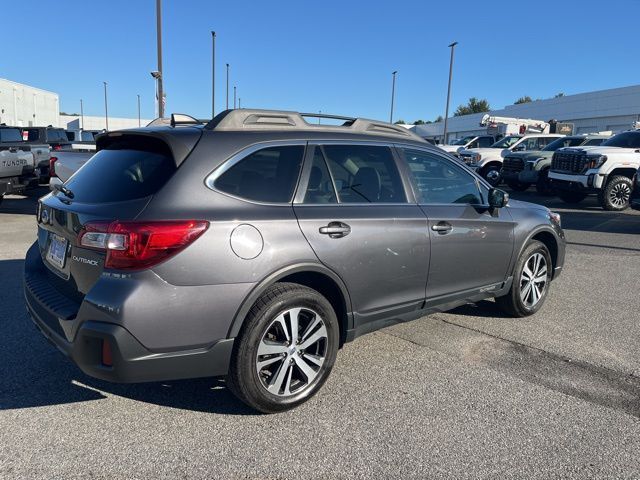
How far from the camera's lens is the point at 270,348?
318 centimetres

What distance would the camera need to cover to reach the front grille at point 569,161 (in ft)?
44.5

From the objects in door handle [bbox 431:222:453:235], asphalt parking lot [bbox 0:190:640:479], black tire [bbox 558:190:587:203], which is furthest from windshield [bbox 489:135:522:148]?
door handle [bbox 431:222:453:235]

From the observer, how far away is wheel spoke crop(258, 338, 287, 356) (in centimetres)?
313

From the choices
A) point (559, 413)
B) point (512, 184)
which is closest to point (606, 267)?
point (559, 413)

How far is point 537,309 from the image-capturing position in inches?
211

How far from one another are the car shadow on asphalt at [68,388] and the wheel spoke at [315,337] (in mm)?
513

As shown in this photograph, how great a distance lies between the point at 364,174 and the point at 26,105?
7134 centimetres

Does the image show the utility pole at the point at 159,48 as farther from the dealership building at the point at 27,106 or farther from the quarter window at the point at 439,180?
the dealership building at the point at 27,106

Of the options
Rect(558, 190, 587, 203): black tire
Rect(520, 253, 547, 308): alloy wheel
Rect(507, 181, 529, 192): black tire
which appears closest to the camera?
Rect(520, 253, 547, 308): alloy wheel

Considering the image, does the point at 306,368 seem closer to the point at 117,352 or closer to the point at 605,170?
the point at 117,352

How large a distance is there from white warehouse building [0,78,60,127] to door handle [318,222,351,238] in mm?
57263

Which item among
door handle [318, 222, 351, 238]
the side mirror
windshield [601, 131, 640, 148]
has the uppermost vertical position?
windshield [601, 131, 640, 148]

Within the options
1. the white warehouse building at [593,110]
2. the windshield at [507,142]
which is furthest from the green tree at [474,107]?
the windshield at [507,142]

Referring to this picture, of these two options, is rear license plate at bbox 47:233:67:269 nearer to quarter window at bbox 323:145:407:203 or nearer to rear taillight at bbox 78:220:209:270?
rear taillight at bbox 78:220:209:270
